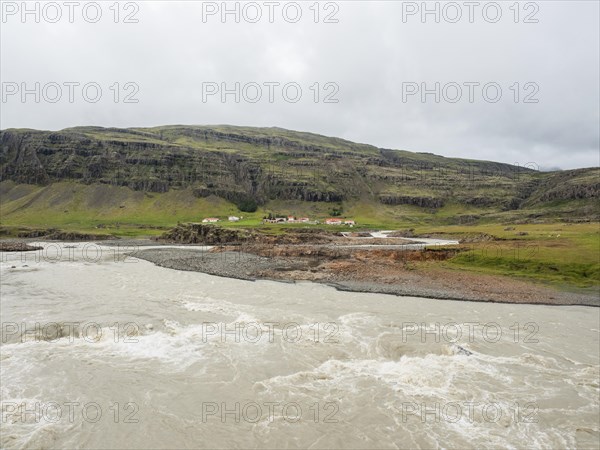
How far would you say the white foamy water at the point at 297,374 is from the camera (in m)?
14.7

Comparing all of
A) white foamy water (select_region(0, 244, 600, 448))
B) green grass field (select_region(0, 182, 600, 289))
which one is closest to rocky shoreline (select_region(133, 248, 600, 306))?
white foamy water (select_region(0, 244, 600, 448))

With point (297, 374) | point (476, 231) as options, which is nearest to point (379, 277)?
point (297, 374)

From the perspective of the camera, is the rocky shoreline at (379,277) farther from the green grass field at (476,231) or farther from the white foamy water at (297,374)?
the green grass field at (476,231)

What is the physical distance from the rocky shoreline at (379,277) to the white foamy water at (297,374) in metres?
3.24

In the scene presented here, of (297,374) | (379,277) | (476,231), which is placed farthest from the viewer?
(476,231)

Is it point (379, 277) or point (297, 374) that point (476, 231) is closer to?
point (379, 277)

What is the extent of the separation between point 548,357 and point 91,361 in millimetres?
27560

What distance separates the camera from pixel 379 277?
152ft

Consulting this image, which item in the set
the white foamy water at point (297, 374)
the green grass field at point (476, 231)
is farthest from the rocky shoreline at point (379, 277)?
the green grass field at point (476, 231)

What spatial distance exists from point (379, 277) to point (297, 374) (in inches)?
1127

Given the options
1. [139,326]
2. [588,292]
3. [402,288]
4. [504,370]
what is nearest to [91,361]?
[139,326]

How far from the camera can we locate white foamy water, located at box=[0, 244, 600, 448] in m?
14.7

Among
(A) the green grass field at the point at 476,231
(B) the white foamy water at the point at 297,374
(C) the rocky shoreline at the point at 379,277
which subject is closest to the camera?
(B) the white foamy water at the point at 297,374

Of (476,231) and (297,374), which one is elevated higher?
(476,231)
